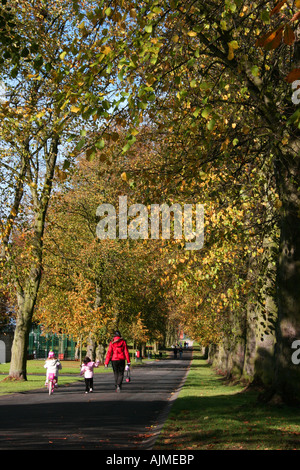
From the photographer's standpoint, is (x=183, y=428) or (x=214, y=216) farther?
(x=214, y=216)

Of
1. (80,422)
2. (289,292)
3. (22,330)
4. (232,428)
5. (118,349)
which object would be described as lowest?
(80,422)

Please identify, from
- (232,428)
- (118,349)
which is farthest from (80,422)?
(118,349)

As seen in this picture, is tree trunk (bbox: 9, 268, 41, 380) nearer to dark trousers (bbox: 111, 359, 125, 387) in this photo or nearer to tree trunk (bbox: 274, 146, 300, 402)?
dark trousers (bbox: 111, 359, 125, 387)

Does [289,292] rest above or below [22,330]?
above

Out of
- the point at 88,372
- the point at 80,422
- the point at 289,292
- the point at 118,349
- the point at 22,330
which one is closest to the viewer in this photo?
the point at 289,292

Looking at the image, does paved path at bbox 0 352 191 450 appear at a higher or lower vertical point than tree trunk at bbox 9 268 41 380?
lower

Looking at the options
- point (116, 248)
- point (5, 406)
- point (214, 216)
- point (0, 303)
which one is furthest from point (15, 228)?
point (0, 303)

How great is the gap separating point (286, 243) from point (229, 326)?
17047 mm

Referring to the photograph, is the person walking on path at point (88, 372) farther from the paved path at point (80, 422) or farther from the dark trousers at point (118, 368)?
the paved path at point (80, 422)

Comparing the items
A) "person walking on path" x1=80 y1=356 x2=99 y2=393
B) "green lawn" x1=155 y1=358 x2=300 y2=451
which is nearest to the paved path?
"green lawn" x1=155 y1=358 x2=300 y2=451

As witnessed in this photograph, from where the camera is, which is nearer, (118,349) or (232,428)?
(232,428)

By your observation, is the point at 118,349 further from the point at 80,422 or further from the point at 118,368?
the point at 80,422
